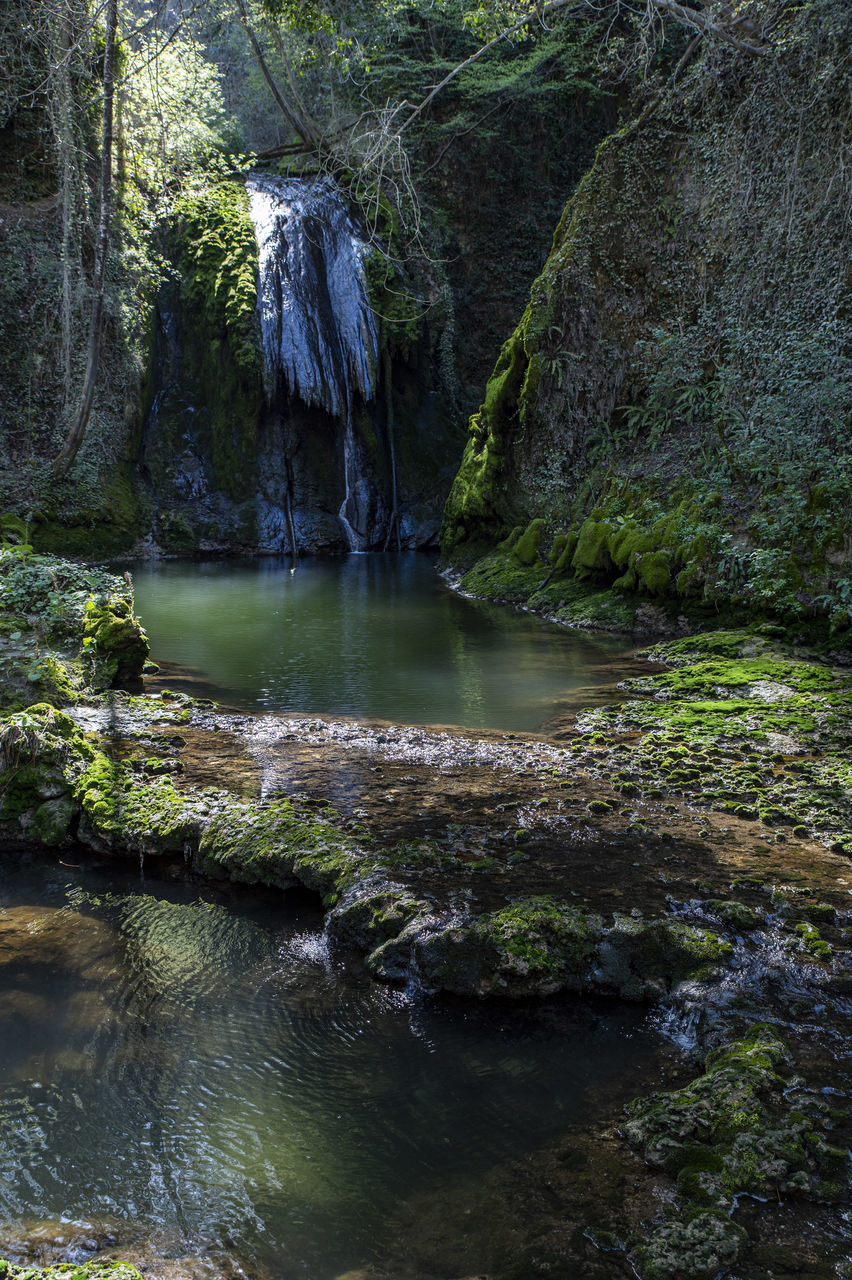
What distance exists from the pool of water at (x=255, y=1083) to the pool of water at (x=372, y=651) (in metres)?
3.34

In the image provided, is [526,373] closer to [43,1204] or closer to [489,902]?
[489,902]

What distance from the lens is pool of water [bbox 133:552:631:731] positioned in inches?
280

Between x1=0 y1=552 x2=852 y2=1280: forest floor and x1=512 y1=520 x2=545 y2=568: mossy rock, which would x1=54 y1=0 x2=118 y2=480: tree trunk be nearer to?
x1=512 y1=520 x2=545 y2=568: mossy rock

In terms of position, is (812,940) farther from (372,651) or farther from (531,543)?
(531,543)

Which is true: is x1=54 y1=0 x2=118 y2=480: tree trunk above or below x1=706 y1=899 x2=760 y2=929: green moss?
above

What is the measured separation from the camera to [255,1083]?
9.02ft

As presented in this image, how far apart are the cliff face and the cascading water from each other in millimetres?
5924

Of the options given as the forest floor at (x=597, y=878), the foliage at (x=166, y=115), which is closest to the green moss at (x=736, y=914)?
the forest floor at (x=597, y=878)

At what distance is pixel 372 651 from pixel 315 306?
1295 centimetres

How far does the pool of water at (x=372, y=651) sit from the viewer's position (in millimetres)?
7105

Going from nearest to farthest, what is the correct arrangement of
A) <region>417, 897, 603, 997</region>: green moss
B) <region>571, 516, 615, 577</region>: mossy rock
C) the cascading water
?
<region>417, 897, 603, 997</region>: green moss → <region>571, 516, 615, 577</region>: mossy rock → the cascading water

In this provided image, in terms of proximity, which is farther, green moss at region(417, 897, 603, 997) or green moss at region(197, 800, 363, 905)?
green moss at region(197, 800, 363, 905)

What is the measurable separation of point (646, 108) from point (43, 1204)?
1506 cm

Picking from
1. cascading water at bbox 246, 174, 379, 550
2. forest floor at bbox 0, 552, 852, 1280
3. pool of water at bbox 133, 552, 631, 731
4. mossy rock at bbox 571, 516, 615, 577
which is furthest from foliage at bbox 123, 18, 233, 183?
forest floor at bbox 0, 552, 852, 1280
